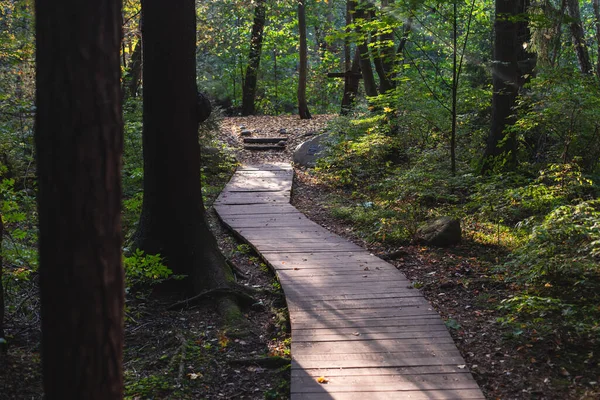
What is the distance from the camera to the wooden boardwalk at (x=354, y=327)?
13.5ft

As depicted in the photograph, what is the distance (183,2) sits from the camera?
610 centimetres

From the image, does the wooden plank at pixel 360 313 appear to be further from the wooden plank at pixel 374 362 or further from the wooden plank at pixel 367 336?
the wooden plank at pixel 374 362

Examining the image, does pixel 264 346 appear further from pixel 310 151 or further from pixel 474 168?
pixel 310 151

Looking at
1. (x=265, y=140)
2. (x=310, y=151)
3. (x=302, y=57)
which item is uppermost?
(x=302, y=57)

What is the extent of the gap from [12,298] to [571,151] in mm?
7910

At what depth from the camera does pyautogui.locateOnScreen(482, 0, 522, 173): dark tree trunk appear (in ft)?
32.2

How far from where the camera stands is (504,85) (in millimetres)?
10000

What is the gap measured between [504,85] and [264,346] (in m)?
6.82

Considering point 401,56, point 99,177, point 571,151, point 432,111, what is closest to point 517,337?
point 99,177

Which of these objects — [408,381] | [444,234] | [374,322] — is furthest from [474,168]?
[408,381]

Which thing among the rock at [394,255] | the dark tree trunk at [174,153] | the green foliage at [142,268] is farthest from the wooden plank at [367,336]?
the rock at [394,255]

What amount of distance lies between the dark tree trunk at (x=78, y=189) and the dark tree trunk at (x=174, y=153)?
143 inches

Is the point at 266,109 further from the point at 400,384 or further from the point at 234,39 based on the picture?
the point at 400,384

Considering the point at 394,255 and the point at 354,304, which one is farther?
the point at 394,255
